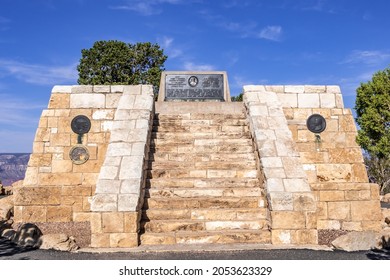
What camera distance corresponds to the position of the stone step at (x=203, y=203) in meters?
7.55

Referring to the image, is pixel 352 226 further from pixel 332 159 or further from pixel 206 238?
pixel 206 238

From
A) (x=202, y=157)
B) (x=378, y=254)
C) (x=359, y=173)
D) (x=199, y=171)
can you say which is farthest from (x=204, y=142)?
(x=378, y=254)

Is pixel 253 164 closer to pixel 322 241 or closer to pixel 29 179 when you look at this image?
pixel 322 241

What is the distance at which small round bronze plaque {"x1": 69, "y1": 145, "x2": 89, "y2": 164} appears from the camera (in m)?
9.62

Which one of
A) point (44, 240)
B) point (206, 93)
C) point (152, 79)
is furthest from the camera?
point (152, 79)

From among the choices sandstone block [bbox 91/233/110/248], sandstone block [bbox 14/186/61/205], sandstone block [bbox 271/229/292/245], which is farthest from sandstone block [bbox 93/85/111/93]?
sandstone block [bbox 271/229/292/245]

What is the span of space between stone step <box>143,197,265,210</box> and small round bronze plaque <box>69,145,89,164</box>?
2807 millimetres

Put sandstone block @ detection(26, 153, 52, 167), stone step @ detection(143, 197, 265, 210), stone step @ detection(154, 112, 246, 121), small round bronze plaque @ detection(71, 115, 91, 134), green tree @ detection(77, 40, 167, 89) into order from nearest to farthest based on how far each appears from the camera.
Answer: stone step @ detection(143, 197, 265, 210) < sandstone block @ detection(26, 153, 52, 167) < small round bronze plaque @ detection(71, 115, 91, 134) < stone step @ detection(154, 112, 246, 121) < green tree @ detection(77, 40, 167, 89)

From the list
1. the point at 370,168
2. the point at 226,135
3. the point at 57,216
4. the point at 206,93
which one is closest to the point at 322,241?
the point at 226,135

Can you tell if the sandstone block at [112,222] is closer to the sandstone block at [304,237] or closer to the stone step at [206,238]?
the stone step at [206,238]

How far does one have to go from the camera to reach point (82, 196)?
29.8 feet

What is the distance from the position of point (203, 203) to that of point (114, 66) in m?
24.1

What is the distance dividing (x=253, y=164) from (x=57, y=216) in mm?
4721

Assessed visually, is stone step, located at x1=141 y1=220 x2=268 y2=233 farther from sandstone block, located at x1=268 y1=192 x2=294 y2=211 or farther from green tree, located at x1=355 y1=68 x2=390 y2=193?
green tree, located at x1=355 y1=68 x2=390 y2=193
